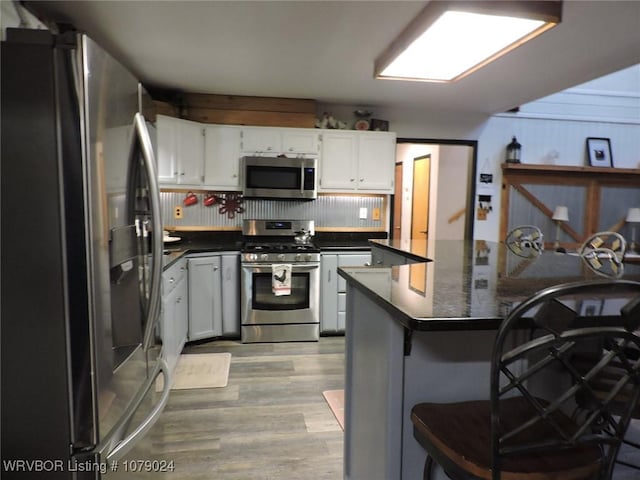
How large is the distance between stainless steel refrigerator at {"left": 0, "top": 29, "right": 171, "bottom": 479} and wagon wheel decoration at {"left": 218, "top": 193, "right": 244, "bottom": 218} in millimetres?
3186

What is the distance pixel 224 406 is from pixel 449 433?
6.60 ft

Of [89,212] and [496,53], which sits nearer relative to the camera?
[89,212]

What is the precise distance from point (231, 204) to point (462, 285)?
338 cm

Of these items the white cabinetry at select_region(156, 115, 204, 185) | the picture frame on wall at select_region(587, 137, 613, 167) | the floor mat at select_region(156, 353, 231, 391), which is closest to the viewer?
the floor mat at select_region(156, 353, 231, 391)

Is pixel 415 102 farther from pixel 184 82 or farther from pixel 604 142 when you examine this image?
pixel 604 142

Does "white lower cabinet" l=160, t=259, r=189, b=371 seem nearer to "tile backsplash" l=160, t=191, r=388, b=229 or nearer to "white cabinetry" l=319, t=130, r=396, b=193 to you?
"tile backsplash" l=160, t=191, r=388, b=229

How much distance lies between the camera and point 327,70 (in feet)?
11.1

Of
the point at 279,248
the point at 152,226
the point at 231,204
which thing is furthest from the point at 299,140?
the point at 152,226

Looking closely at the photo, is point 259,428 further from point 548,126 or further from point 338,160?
point 548,126

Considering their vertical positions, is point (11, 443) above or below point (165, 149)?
below

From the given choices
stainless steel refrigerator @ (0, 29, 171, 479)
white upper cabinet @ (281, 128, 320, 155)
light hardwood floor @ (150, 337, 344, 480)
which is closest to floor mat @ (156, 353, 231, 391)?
light hardwood floor @ (150, 337, 344, 480)

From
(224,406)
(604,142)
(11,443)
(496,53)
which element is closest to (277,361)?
(224,406)

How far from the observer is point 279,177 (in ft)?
13.7

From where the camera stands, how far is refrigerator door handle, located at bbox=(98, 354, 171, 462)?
4.09 ft
